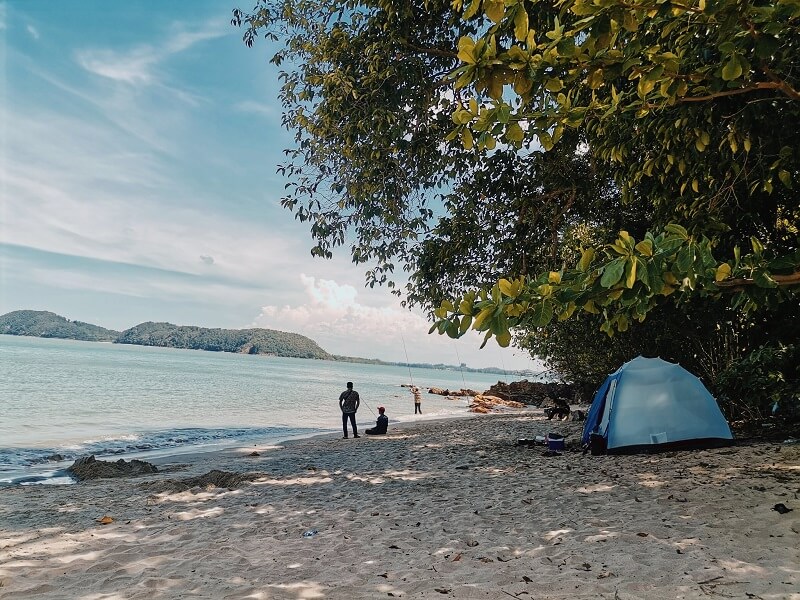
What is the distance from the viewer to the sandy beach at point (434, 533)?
4199mm

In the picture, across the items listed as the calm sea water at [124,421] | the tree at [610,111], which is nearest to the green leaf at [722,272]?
the tree at [610,111]

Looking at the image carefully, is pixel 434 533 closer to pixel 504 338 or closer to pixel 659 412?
pixel 504 338

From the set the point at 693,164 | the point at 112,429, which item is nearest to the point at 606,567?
the point at 693,164

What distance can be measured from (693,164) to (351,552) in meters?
5.91

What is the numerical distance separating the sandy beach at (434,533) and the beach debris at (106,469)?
909mm

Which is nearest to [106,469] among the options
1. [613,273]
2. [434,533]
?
[434,533]

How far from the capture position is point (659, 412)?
986cm

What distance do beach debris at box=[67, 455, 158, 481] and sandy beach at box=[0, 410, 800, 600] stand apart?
2.98ft

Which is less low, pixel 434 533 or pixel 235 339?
pixel 235 339

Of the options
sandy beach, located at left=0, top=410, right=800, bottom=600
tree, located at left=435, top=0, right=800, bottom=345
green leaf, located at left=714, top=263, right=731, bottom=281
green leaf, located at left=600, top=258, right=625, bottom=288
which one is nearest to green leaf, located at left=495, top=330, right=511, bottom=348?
tree, located at left=435, top=0, right=800, bottom=345

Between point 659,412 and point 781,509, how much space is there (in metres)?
4.61

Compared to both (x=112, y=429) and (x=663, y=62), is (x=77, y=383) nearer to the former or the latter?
(x=112, y=429)

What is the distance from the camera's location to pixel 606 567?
14.4 ft

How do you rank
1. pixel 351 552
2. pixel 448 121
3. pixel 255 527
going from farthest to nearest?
pixel 448 121 < pixel 255 527 < pixel 351 552
